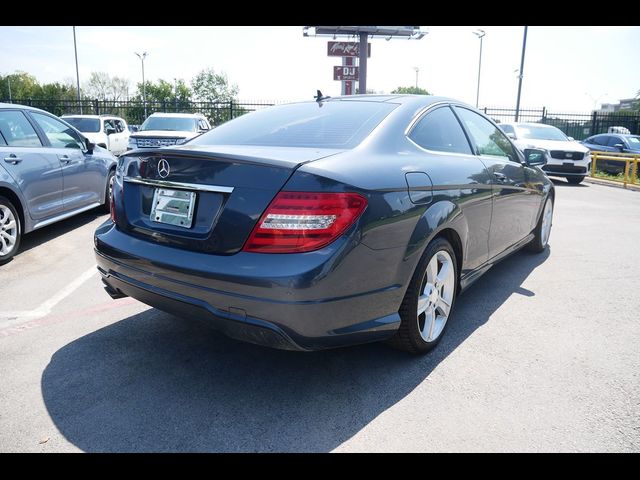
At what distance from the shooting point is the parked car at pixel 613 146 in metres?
16.5

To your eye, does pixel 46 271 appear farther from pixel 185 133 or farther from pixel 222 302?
pixel 185 133

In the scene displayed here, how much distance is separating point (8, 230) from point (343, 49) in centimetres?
1784

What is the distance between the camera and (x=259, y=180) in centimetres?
236

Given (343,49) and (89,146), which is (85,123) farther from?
(343,49)

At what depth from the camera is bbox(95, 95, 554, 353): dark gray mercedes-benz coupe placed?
2283 millimetres

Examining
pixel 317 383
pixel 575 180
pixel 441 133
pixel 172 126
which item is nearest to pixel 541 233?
pixel 441 133

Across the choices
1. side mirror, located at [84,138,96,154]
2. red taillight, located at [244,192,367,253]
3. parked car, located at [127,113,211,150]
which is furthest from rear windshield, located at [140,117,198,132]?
red taillight, located at [244,192,367,253]

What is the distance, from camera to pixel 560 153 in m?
13.5

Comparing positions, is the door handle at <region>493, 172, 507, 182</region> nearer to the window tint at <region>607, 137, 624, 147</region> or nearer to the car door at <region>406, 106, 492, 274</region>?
the car door at <region>406, 106, 492, 274</region>

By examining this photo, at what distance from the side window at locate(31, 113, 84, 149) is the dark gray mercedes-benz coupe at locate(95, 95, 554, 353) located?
3731 mm
